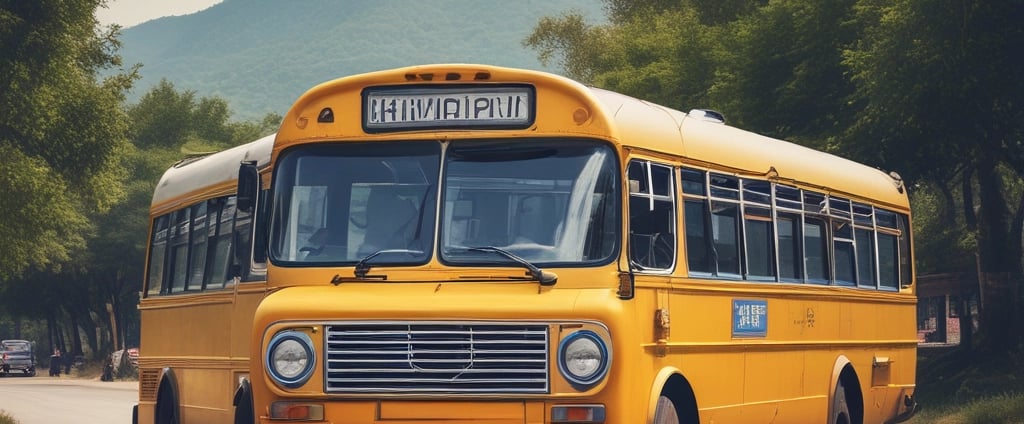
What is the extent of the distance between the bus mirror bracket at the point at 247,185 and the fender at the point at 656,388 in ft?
9.05

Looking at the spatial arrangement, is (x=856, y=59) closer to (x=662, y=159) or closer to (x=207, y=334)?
(x=207, y=334)

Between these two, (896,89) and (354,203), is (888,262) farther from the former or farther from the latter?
(896,89)

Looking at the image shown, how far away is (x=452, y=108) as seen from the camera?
35.0ft

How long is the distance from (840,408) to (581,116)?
5708 millimetres

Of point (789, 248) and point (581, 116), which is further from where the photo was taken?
point (789, 248)

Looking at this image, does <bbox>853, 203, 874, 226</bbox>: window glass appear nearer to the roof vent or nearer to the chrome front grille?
the roof vent

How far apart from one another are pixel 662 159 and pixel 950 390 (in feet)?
66.6

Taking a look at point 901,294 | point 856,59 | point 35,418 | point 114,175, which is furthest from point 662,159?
point 114,175

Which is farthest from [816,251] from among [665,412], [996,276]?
[996,276]

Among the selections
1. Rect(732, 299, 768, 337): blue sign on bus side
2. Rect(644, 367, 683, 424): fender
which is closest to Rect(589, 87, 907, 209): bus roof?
Rect(732, 299, 768, 337): blue sign on bus side

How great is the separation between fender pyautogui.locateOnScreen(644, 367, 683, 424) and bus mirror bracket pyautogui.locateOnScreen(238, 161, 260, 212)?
2.76 metres

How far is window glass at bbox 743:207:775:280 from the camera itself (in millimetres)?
12883

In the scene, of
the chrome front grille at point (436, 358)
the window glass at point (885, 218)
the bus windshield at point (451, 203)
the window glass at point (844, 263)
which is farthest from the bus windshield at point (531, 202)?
the window glass at point (885, 218)

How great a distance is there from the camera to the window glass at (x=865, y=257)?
16156 millimetres
